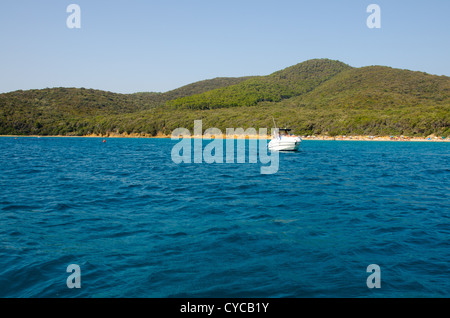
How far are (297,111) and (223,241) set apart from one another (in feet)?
466

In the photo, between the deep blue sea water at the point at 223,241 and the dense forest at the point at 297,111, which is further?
the dense forest at the point at 297,111

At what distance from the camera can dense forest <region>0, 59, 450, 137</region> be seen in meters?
114

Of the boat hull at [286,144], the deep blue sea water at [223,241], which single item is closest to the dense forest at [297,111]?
the boat hull at [286,144]

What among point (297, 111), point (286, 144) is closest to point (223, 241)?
point (286, 144)

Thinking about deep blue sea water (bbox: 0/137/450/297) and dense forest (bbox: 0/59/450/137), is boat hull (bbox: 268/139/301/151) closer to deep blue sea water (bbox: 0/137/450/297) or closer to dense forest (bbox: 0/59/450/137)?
deep blue sea water (bbox: 0/137/450/297)

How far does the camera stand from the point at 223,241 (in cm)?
980

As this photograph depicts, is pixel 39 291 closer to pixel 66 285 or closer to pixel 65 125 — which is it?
pixel 66 285

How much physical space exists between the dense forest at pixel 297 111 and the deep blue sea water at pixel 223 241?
10278 centimetres

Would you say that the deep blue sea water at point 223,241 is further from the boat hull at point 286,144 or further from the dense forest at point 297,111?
the dense forest at point 297,111

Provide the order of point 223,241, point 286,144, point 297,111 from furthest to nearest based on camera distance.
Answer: point 297,111
point 286,144
point 223,241

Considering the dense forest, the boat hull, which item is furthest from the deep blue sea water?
the dense forest

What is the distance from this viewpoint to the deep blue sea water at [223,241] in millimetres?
7000

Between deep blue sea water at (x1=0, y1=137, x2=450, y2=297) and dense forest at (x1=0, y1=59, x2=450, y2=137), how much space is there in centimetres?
Result: 10278

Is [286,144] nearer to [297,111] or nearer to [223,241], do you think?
[223,241]
